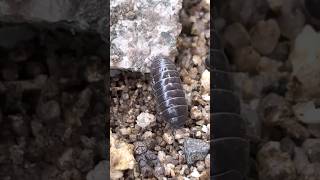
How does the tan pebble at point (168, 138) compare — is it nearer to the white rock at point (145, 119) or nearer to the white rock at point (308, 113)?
the white rock at point (145, 119)

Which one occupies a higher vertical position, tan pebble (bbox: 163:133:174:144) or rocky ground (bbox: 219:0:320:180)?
rocky ground (bbox: 219:0:320:180)

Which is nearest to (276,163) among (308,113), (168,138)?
(308,113)

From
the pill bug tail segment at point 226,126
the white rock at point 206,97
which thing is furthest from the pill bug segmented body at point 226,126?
the white rock at point 206,97

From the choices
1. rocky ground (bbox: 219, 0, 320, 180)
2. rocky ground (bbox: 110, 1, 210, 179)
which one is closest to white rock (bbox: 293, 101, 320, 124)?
rocky ground (bbox: 219, 0, 320, 180)

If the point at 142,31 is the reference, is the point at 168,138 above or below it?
below

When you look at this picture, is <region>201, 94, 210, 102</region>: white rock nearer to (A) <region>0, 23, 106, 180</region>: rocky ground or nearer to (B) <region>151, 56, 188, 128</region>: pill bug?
(B) <region>151, 56, 188, 128</region>: pill bug

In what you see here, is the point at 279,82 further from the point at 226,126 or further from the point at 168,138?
the point at 168,138

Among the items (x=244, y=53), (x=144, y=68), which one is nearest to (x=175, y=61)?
(x=144, y=68)

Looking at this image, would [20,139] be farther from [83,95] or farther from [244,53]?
[244,53]

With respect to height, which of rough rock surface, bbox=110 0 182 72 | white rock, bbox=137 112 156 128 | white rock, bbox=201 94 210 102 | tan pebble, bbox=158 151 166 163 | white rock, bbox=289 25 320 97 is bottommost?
tan pebble, bbox=158 151 166 163
